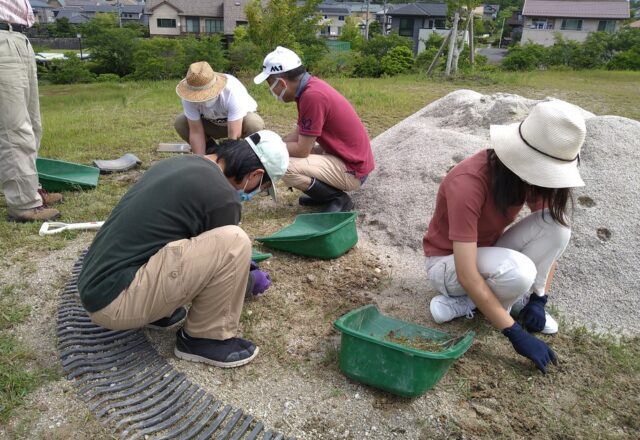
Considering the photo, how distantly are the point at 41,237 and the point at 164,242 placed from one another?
1901 mm

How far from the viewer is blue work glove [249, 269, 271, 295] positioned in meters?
2.61

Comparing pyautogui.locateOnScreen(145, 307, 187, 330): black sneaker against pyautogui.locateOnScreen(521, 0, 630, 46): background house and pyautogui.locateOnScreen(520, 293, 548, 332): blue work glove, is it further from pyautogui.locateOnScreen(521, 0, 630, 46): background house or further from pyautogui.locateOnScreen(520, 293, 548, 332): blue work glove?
pyautogui.locateOnScreen(521, 0, 630, 46): background house

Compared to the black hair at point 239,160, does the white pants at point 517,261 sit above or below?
below

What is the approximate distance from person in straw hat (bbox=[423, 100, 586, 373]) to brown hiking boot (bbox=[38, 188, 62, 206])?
114 inches

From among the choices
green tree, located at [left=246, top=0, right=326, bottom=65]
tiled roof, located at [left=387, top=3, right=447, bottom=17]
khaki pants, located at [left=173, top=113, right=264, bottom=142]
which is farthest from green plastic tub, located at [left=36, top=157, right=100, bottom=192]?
tiled roof, located at [left=387, top=3, right=447, bottom=17]

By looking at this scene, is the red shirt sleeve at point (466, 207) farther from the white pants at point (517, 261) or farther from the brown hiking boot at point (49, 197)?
the brown hiking boot at point (49, 197)

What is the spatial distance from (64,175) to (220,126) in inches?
55.1

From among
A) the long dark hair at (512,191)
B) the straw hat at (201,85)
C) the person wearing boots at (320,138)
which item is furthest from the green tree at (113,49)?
the long dark hair at (512,191)

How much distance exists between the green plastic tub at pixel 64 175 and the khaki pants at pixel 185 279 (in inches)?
101

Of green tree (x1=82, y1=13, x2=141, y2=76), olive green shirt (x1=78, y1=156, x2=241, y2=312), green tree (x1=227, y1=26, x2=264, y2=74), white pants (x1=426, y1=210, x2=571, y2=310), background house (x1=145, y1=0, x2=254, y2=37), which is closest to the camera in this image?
olive green shirt (x1=78, y1=156, x2=241, y2=312)

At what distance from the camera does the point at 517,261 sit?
223 centimetres

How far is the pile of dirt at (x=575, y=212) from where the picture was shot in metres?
2.75

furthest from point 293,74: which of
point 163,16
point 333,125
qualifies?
point 163,16

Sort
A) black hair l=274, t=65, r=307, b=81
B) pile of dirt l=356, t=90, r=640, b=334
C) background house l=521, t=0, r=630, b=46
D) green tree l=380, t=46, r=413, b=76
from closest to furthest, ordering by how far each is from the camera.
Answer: pile of dirt l=356, t=90, r=640, b=334 → black hair l=274, t=65, r=307, b=81 → green tree l=380, t=46, r=413, b=76 → background house l=521, t=0, r=630, b=46
